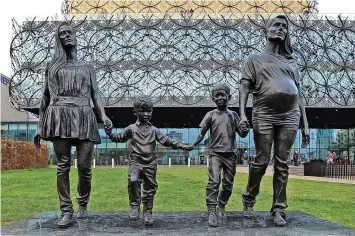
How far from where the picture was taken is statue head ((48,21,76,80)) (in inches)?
230

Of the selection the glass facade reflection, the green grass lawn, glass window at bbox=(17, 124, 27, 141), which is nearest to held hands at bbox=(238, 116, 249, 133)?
the green grass lawn

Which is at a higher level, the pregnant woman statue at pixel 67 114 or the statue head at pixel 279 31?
→ the statue head at pixel 279 31

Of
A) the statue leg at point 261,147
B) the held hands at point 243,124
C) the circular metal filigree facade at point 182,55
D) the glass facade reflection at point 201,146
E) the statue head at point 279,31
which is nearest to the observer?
the held hands at point 243,124

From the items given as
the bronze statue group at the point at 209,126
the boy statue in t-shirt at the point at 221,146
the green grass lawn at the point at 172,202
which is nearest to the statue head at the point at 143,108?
the bronze statue group at the point at 209,126

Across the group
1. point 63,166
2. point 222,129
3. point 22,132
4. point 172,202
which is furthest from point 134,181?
point 22,132

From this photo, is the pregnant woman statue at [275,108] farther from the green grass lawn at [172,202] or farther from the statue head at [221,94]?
the green grass lawn at [172,202]

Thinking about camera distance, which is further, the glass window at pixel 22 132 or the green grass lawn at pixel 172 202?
the glass window at pixel 22 132

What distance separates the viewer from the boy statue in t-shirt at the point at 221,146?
5.67 meters

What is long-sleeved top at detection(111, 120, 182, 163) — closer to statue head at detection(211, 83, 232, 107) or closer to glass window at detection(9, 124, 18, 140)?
statue head at detection(211, 83, 232, 107)

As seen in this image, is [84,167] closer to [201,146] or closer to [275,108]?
[275,108]

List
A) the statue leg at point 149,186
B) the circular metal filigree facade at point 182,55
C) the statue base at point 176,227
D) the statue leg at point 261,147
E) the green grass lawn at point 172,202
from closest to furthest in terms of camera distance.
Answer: the statue base at point 176,227 < the statue leg at point 149,186 < the statue leg at point 261,147 < the green grass lawn at point 172,202 < the circular metal filigree facade at point 182,55

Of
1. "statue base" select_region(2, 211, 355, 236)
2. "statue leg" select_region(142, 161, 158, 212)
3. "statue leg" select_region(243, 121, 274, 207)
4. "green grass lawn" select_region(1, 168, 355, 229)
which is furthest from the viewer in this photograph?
"green grass lawn" select_region(1, 168, 355, 229)

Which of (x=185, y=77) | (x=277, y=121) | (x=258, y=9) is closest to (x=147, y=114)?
(x=277, y=121)

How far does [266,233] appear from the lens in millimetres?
5113
